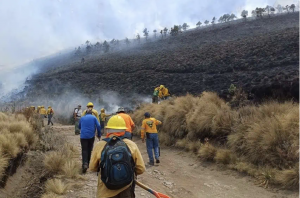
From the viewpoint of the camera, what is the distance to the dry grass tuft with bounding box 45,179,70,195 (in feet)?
17.2

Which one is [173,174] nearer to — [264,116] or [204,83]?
[264,116]

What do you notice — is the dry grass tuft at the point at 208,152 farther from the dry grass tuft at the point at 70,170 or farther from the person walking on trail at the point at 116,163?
the person walking on trail at the point at 116,163

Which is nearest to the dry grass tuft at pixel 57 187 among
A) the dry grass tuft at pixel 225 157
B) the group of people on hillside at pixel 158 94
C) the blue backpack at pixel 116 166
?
the blue backpack at pixel 116 166

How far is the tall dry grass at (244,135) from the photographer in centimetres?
600

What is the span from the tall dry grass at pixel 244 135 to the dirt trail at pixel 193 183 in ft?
0.93

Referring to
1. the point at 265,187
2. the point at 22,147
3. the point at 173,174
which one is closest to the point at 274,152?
the point at 265,187

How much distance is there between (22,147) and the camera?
7.81m

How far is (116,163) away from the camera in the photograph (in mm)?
3098

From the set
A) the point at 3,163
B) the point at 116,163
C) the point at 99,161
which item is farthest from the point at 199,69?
the point at 116,163

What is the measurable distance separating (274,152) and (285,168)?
504 millimetres

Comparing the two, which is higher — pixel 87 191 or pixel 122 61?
pixel 122 61

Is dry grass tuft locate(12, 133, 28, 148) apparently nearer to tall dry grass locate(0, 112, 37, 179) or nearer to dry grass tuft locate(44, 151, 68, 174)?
tall dry grass locate(0, 112, 37, 179)

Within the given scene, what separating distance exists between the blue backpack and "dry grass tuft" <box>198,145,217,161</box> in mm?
5053

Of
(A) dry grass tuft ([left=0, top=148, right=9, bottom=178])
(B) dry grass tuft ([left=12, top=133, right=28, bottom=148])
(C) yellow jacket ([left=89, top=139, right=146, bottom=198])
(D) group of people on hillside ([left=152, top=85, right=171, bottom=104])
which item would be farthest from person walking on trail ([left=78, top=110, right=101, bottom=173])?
(D) group of people on hillside ([left=152, top=85, right=171, bottom=104])
